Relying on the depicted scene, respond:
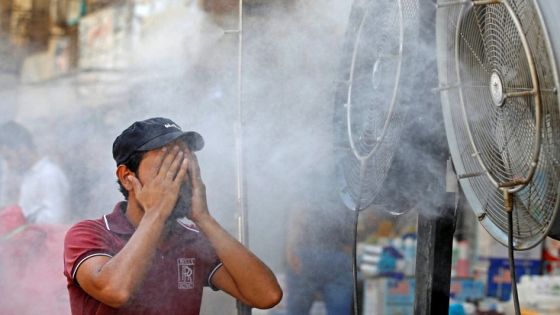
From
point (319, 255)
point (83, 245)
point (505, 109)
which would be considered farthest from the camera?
point (319, 255)

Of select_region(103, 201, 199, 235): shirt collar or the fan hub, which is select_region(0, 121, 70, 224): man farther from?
the fan hub

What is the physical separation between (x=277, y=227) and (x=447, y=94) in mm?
2097

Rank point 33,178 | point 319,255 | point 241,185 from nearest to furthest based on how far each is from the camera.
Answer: point 241,185 < point 33,178 < point 319,255

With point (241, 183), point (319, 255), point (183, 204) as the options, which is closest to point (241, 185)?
point (241, 183)

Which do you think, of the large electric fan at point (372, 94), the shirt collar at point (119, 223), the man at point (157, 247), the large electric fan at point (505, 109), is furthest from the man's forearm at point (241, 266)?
the large electric fan at point (505, 109)

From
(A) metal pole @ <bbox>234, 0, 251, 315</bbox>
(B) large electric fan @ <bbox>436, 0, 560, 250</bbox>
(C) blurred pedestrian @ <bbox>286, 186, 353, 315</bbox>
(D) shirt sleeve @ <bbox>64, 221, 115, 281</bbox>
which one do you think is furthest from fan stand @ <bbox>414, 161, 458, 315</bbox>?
(D) shirt sleeve @ <bbox>64, 221, 115, 281</bbox>

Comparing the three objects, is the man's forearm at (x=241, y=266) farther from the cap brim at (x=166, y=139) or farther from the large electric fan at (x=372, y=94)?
the large electric fan at (x=372, y=94)

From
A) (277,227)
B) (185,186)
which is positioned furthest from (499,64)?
(277,227)

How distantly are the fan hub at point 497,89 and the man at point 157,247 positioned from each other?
93cm

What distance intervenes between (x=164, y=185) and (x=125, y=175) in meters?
0.19

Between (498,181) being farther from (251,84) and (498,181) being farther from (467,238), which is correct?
(467,238)

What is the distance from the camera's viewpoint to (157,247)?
2.60m

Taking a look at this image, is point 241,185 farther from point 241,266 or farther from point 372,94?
point 372,94

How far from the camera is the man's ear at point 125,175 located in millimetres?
2623
